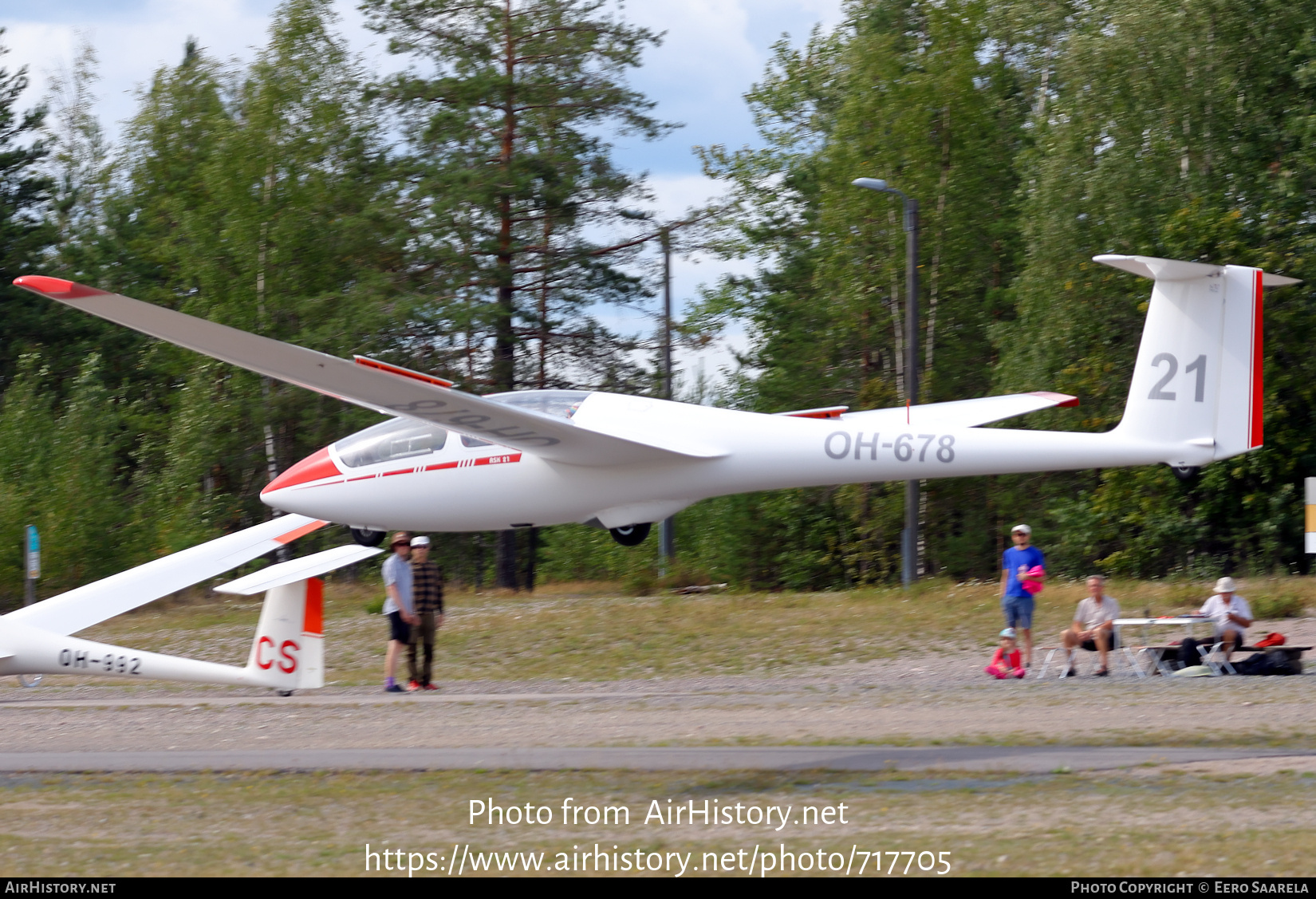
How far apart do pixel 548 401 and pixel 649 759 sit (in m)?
5.95

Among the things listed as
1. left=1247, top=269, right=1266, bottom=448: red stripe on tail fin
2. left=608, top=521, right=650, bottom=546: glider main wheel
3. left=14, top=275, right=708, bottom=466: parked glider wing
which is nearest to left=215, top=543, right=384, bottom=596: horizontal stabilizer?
left=14, top=275, right=708, bottom=466: parked glider wing

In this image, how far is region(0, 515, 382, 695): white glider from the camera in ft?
39.1

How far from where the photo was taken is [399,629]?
16.1 metres

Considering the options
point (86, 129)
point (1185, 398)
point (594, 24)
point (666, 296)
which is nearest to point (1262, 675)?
point (1185, 398)

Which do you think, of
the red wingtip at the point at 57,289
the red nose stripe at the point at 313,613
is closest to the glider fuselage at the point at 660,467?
the red nose stripe at the point at 313,613

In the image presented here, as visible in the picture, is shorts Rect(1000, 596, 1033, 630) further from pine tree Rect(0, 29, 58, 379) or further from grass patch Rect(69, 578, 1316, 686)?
pine tree Rect(0, 29, 58, 379)

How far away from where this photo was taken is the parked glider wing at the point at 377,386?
12.9 metres

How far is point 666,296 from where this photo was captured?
120 ft

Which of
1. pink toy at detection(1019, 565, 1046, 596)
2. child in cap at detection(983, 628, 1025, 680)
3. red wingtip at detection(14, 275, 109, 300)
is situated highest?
red wingtip at detection(14, 275, 109, 300)

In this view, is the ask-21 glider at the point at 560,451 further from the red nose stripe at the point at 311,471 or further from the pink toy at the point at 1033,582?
the pink toy at the point at 1033,582

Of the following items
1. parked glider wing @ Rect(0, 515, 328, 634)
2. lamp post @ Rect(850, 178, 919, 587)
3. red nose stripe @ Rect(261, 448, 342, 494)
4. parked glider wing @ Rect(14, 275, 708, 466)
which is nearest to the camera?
parked glider wing @ Rect(0, 515, 328, 634)

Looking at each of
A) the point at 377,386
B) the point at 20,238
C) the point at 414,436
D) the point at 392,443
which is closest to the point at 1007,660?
the point at 414,436

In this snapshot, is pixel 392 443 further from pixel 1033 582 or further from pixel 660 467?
pixel 1033 582

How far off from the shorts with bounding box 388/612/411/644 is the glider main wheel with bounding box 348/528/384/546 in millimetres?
1347
